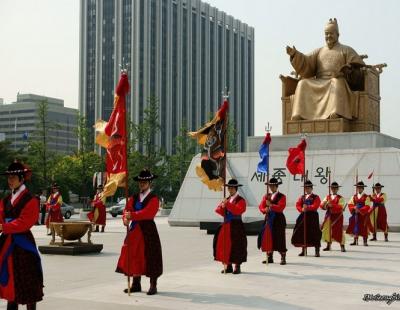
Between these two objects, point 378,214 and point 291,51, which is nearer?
point 378,214

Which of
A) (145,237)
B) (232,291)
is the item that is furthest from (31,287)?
(232,291)

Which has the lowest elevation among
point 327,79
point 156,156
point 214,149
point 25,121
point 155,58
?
point 214,149

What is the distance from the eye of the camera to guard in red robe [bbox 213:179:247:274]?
1023 cm

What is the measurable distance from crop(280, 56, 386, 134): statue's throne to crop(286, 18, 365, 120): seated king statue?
19cm

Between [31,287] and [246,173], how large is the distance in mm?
16921

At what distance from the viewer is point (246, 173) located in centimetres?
2297

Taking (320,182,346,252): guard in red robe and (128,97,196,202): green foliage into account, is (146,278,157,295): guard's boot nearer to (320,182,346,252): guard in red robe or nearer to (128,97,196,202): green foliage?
(320,182,346,252): guard in red robe

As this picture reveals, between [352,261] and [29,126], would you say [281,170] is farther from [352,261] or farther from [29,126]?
[29,126]

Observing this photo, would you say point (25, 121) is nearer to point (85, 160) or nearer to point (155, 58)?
point (155, 58)

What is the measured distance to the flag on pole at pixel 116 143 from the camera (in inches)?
330

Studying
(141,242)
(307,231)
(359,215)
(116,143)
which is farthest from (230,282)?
(359,215)

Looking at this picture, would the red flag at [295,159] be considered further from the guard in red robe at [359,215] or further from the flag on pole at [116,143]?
the flag on pole at [116,143]

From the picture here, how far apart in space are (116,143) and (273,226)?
4.51 m

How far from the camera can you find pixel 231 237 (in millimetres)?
10289
